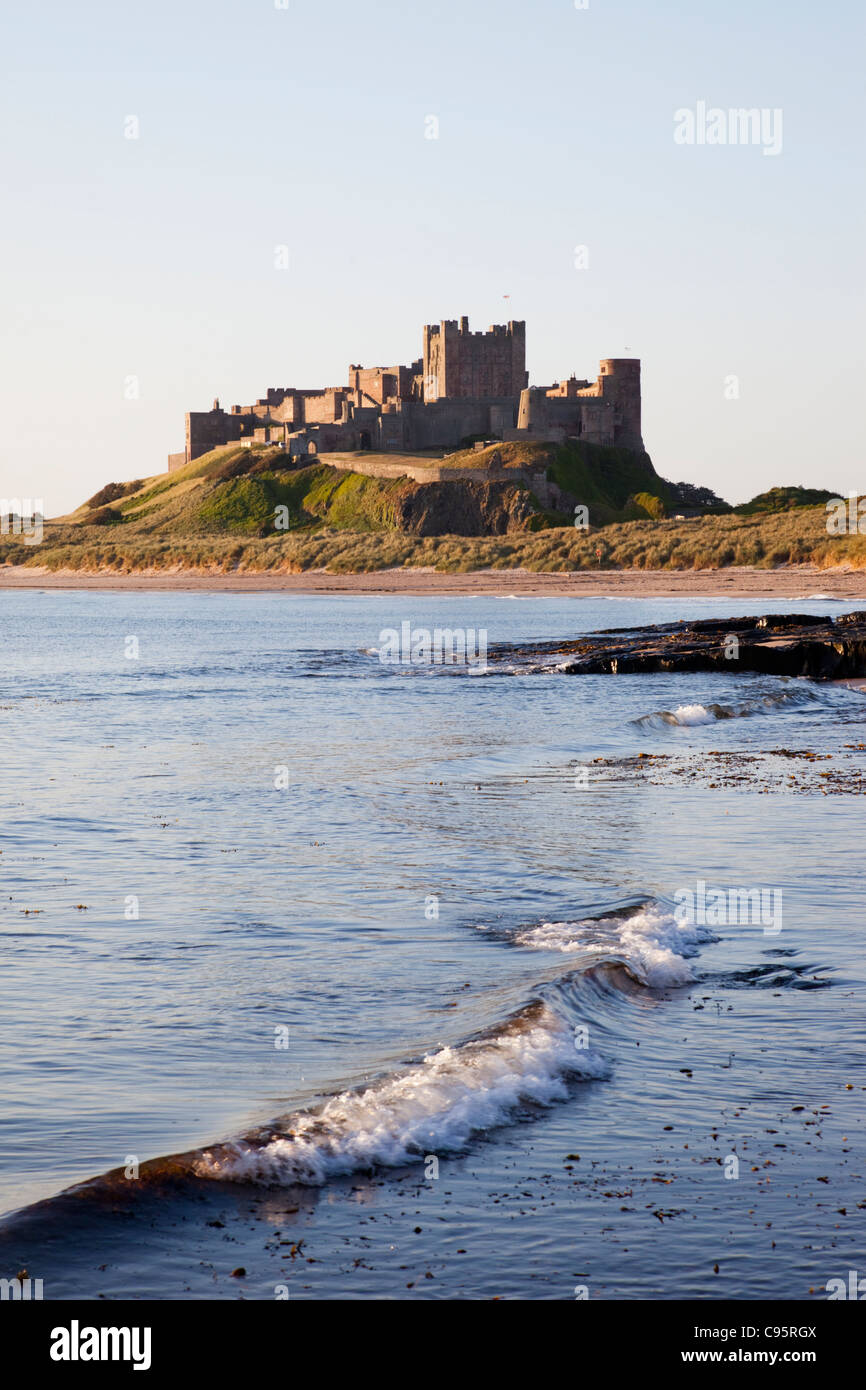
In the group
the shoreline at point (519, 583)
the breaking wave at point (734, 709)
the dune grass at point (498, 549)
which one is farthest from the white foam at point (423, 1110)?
the dune grass at point (498, 549)

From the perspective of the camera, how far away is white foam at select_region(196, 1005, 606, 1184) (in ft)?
22.4

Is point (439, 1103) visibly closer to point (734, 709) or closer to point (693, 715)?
point (693, 715)

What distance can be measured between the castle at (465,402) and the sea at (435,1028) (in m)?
139

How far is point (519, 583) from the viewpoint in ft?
317

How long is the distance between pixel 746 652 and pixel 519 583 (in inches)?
2314

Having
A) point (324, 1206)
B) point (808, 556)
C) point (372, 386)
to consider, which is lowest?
point (324, 1206)

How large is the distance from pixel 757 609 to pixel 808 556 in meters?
24.8

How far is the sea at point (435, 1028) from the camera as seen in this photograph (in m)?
6.00

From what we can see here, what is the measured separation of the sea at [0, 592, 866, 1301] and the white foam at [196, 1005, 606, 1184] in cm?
2

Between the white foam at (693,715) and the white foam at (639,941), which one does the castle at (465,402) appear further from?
the white foam at (639,941)

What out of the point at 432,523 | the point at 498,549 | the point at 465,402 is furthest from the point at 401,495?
the point at 498,549
